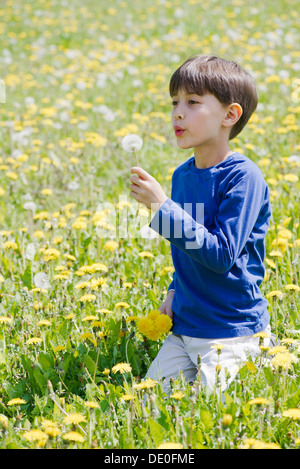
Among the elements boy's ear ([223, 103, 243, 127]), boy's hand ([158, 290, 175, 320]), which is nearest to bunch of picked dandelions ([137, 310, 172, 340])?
boy's hand ([158, 290, 175, 320])

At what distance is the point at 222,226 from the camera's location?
2031 mm

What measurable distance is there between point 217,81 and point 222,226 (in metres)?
0.54

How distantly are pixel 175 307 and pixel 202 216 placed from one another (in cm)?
41

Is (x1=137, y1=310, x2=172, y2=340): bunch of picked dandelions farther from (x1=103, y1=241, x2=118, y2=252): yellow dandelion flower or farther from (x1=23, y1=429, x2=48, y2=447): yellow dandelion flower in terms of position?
(x1=103, y1=241, x2=118, y2=252): yellow dandelion flower

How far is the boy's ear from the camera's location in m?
2.20

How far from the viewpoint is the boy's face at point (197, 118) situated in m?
2.14

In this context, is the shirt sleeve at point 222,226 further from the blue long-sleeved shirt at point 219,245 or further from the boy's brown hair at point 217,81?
the boy's brown hair at point 217,81

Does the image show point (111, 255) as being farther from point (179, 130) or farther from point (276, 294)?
point (179, 130)

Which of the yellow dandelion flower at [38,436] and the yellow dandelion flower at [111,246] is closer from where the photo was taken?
the yellow dandelion flower at [38,436]

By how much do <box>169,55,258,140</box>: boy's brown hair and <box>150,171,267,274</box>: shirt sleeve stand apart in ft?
1.01

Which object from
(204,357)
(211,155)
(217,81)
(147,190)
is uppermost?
(217,81)

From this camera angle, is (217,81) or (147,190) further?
(217,81)

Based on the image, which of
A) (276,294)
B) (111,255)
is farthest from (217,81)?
(111,255)

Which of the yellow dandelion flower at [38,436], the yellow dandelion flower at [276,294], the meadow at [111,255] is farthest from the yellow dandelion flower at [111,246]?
the yellow dandelion flower at [38,436]
